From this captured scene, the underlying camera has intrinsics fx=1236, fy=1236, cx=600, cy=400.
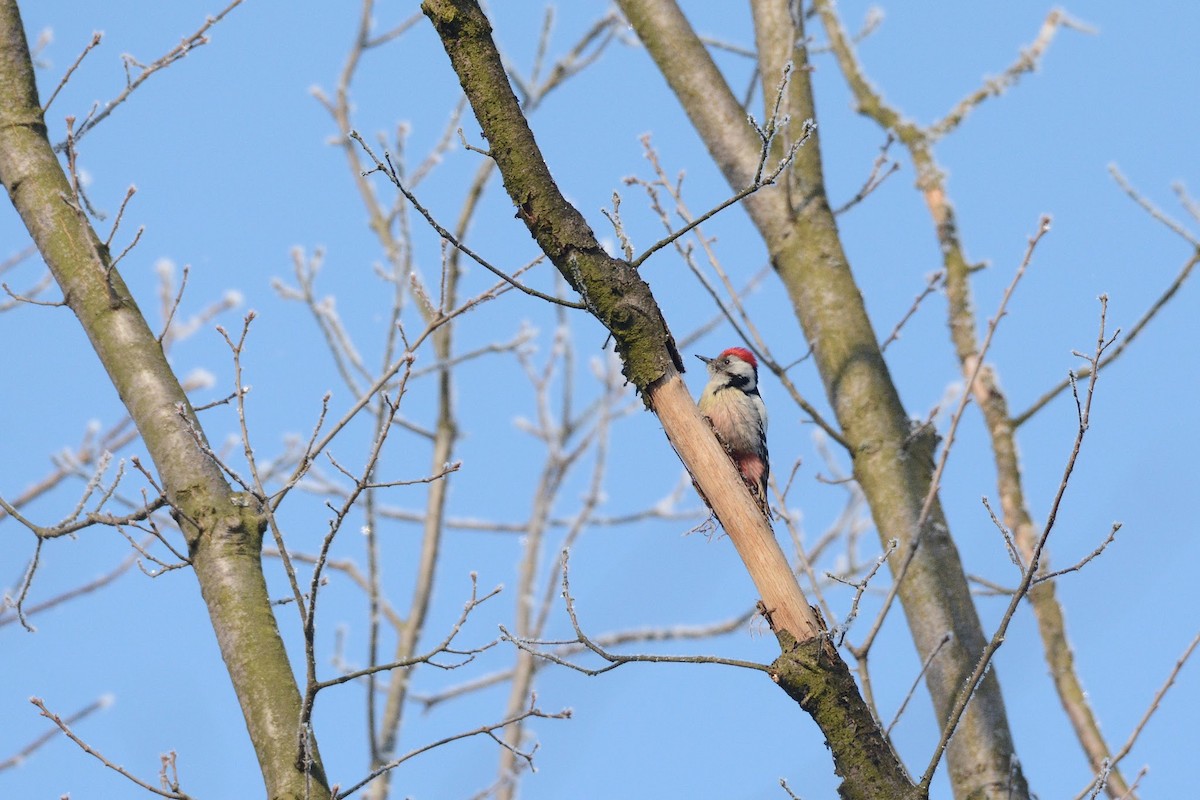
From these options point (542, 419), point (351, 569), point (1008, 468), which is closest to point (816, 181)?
point (1008, 468)

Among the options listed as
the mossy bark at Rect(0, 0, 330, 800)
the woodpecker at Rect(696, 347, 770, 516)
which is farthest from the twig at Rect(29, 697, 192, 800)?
the woodpecker at Rect(696, 347, 770, 516)

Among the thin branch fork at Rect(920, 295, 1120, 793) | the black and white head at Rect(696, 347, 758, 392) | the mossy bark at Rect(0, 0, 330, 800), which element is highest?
the black and white head at Rect(696, 347, 758, 392)

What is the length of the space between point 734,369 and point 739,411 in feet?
1.42

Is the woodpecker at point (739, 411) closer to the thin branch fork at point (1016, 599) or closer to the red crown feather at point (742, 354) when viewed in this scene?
the red crown feather at point (742, 354)

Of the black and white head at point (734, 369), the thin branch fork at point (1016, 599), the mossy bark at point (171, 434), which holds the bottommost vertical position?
the thin branch fork at point (1016, 599)

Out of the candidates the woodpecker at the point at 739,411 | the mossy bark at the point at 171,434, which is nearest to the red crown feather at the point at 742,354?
the woodpecker at the point at 739,411

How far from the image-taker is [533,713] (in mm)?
2748

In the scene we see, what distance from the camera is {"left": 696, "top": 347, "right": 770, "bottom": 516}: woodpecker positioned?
4.43 metres

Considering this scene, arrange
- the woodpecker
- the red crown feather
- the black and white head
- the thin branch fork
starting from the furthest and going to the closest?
the red crown feather < the black and white head < the woodpecker < the thin branch fork

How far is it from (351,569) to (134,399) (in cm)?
388

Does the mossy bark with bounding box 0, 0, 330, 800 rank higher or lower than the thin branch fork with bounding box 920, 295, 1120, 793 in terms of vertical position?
higher

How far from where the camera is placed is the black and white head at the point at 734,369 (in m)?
4.93

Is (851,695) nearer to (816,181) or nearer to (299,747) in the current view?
(299,747)

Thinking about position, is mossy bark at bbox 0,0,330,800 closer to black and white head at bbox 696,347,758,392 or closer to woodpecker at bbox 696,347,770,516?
woodpecker at bbox 696,347,770,516
